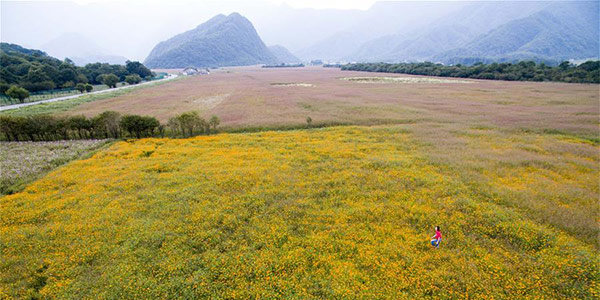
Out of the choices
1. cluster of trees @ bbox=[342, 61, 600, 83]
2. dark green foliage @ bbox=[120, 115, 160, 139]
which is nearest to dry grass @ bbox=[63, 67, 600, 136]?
dark green foliage @ bbox=[120, 115, 160, 139]

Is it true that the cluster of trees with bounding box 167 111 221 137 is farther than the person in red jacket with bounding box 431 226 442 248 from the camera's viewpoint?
Yes

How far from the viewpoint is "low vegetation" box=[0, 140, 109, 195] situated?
2388 cm

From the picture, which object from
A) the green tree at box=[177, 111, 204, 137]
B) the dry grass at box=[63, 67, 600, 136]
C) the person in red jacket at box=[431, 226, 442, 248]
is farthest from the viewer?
the dry grass at box=[63, 67, 600, 136]

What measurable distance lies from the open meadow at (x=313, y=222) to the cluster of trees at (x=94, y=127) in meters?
4.85

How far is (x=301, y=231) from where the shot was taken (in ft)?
53.3

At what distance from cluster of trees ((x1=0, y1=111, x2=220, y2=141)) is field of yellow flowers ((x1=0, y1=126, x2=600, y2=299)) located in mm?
11596

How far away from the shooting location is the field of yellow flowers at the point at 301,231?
1225 centimetres

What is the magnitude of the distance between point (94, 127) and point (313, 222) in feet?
129

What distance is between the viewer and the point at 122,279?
12648 millimetres

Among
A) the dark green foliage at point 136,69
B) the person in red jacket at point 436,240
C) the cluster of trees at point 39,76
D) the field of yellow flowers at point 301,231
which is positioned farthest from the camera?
the dark green foliage at point 136,69

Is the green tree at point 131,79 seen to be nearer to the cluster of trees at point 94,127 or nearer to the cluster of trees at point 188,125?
the cluster of trees at point 94,127

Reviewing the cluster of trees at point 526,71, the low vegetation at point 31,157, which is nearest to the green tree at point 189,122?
the low vegetation at point 31,157

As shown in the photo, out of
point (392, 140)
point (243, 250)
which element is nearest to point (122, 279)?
point (243, 250)

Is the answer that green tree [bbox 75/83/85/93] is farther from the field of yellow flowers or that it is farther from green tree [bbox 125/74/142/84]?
the field of yellow flowers
